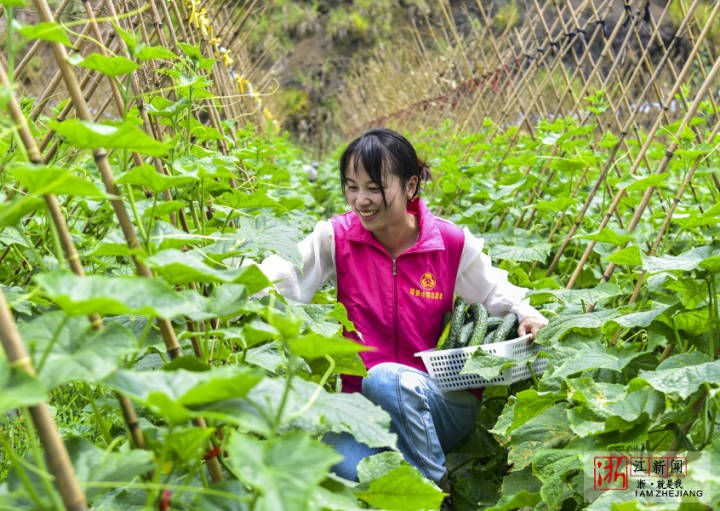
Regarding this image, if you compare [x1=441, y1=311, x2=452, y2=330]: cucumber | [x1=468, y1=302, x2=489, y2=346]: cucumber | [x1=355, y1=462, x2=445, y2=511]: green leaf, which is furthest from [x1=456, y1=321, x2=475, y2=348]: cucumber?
[x1=355, y1=462, x2=445, y2=511]: green leaf

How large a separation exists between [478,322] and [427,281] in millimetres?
244

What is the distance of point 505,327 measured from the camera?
216 cm

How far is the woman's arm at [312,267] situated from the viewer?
2203 mm

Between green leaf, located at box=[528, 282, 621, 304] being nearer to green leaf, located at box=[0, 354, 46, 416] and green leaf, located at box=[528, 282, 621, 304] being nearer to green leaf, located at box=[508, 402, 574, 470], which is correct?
green leaf, located at box=[508, 402, 574, 470]

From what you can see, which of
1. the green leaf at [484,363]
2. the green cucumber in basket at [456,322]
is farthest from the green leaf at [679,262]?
the green cucumber in basket at [456,322]

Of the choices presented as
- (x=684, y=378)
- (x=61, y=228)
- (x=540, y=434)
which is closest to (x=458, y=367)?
(x=540, y=434)

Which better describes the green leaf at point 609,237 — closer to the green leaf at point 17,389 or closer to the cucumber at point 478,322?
the cucumber at point 478,322

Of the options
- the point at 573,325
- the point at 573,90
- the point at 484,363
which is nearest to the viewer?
the point at 573,325

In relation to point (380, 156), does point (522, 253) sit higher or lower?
lower

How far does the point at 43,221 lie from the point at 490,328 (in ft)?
4.59

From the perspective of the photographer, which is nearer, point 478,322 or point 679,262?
point 679,262

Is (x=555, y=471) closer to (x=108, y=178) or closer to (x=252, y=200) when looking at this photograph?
(x=252, y=200)

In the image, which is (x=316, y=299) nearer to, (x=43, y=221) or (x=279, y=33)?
(x=43, y=221)

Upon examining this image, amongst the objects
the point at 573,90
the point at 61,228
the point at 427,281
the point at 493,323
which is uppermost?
the point at 61,228
